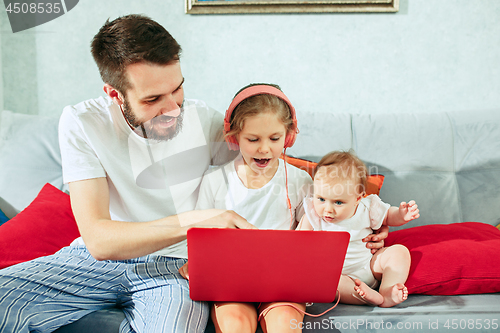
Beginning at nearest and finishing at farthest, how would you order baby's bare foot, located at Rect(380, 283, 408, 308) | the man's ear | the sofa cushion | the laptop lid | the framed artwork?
the laptop lid
baby's bare foot, located at Rect(380, 283, 408, 308)
the man's ear
the sofa cushion
the framed artwork

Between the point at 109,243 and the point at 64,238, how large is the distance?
0.49 metres

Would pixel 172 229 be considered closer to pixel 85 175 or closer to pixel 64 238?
pixel 85 175

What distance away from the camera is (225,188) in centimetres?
119

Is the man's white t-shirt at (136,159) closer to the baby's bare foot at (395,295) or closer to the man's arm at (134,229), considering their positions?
the man's arm at (134,229)

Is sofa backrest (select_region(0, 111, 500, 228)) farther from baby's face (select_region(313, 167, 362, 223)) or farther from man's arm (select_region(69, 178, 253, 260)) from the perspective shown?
man's arm (select_region(69, 178, 253, 260))

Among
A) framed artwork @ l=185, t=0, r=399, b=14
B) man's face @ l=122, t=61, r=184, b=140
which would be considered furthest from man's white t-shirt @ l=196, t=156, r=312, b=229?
framed artwork @ l=185, t=0, r=399, b=14

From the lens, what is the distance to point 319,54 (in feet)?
5.82

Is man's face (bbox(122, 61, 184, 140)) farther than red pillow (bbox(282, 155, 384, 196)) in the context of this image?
No

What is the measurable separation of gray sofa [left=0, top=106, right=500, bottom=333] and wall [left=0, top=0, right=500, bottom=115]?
319 millimetres

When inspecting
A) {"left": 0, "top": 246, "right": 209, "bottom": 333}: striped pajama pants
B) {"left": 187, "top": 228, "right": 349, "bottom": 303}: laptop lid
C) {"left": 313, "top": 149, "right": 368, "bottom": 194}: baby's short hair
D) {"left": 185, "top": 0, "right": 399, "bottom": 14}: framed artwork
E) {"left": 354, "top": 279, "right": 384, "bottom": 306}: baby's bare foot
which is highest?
{"left": 185, "top": 0, "right": 399, "bottom": 14}: framed artwork

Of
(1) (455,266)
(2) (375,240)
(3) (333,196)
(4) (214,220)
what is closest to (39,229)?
(4) (214,220)

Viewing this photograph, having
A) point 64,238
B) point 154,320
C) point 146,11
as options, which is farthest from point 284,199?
point 146,11

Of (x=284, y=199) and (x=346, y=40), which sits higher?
(x=346, y=40)

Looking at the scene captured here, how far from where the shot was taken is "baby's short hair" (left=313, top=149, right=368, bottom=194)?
110cm
